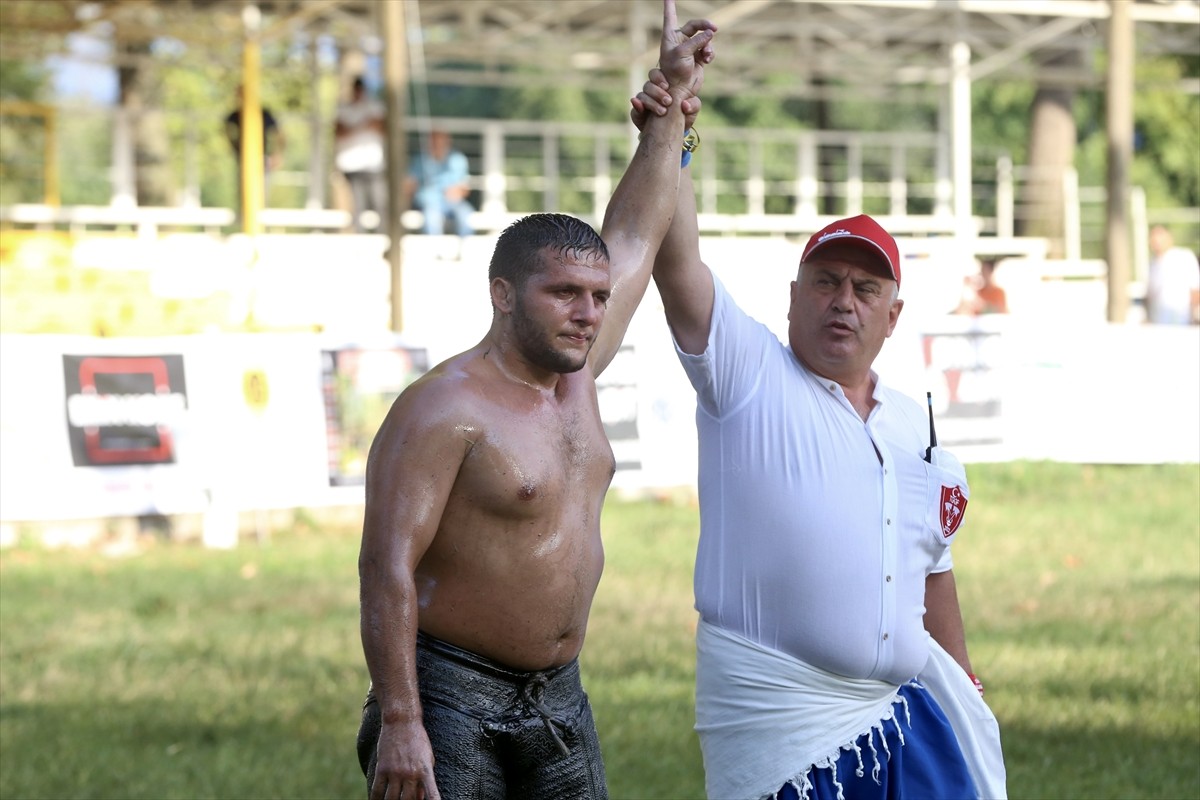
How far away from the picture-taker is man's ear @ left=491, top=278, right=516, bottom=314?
3.50 m

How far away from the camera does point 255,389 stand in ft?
39.0

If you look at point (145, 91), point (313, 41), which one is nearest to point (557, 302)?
point (313, 41)

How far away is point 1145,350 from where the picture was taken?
1483cm

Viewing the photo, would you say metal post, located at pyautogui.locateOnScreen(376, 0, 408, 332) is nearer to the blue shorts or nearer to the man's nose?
the blue shorts

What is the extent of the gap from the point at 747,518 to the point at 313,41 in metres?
19.6

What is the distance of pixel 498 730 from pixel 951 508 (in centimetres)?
137

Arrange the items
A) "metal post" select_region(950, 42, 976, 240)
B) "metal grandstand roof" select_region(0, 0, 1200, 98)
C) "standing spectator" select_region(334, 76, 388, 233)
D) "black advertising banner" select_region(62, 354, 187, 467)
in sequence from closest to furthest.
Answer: "black advertising banner" select_region(62, 354, 187, 467) → "standing spectator" select_region(334, 76, 388, 233) → "metal grandstand roof" select_region(0, 0, 1200, 98) → "metal post" select_region(950, 42, 976, 240)

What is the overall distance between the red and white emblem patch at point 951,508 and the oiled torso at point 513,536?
3.43ft

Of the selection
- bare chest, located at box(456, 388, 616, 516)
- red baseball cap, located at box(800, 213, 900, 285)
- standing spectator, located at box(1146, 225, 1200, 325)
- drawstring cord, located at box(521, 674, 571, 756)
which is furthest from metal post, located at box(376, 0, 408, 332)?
drawstring cord, located at box(521, 674, 571, 756)

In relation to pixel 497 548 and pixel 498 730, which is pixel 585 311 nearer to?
pixel 497 548

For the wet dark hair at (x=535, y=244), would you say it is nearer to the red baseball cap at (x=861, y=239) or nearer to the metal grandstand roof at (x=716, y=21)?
the red baseball cap at (x=861, y=239)

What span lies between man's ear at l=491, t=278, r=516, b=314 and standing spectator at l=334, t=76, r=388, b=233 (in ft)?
49.0

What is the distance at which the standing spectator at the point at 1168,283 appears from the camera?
20281mm

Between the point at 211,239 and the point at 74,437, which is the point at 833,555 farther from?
the point at 211,239
